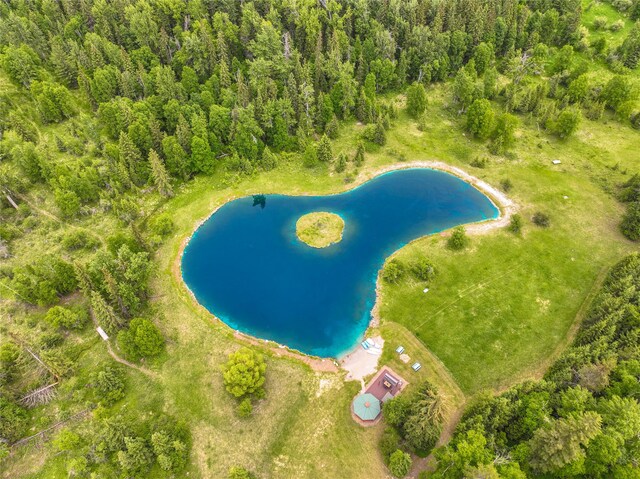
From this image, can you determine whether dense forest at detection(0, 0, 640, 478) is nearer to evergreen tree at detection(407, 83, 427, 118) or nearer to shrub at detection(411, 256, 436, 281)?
evergreen tree at detection(407, 83, 427, 118)

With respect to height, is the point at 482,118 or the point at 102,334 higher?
the point at 482,118

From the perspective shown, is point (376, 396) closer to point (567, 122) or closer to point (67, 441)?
point (67, 441)

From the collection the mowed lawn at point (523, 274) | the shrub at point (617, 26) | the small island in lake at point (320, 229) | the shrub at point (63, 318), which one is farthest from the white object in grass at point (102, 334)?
the shrub at point (617, 26)

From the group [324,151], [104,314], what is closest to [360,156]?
[324,151]

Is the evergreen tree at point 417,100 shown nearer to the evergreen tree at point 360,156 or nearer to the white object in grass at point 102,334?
the evergreen tree at point 360,156

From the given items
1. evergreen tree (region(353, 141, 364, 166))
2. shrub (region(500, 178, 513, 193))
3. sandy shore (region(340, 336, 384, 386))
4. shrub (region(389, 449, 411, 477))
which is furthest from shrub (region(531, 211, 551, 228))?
shrub (region(389, 449, 411, 477))

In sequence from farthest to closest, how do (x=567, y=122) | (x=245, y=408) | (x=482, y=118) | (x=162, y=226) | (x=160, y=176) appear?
(x=482, y=118) → (x=567, y=122) → (x=160, y=176) → (x=162, y=226) → (x=245, y=408)

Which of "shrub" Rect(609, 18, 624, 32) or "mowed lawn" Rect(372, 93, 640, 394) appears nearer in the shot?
"mowed lawn" Rect(372, 93, 640, 394)
